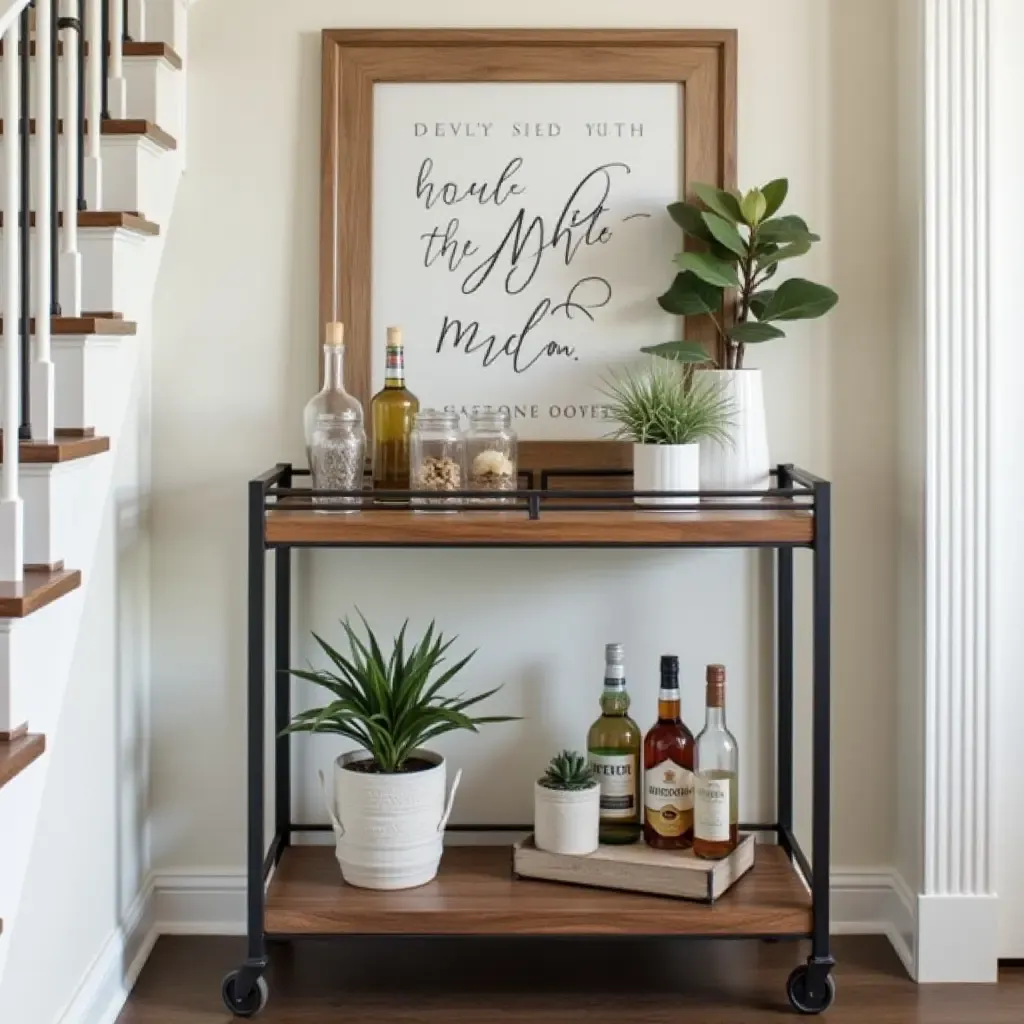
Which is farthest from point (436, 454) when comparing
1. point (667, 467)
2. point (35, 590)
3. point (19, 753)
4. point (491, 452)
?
point (19, 753)

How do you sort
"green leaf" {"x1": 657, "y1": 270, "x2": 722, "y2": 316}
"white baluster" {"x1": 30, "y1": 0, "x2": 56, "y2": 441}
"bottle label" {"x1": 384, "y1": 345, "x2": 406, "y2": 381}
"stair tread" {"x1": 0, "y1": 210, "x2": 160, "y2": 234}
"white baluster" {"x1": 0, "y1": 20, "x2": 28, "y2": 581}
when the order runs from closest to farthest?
"white baluster" {"x1": 0, "y1": 20, "x2": 28, "y2": 581}
"white baluster" {"x1": 30, "y1": 0, "x2": 56, "y2": 441}
"stair tread" {"x1": 0, "y1": 210, "x2": 160, "y2": 234}
"bottle label" {"x1": 384, "y1": 345, "x2": 406, "y2": 381}
"green leaf" {"x1": 657, "y1": 270, "x2": 722, "y2": 316}

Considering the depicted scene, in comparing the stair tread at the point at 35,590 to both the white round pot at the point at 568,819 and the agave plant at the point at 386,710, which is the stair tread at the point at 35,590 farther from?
the white round pot at the point at 568,819

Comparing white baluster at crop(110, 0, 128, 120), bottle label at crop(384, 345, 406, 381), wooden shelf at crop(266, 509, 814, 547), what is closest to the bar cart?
wooden shelf at crop(266, 509, 814, 547)

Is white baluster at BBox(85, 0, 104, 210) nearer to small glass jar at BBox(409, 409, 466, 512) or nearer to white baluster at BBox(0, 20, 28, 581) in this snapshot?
white baluster at BBox(0, 20, 28, 581)

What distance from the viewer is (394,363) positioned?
2.53 m

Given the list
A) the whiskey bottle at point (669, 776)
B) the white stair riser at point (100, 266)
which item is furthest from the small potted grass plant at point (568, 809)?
the white stair riser at point (100, 266)

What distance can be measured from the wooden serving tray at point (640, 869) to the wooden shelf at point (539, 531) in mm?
558

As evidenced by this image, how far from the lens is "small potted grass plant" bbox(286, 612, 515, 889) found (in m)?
2.44

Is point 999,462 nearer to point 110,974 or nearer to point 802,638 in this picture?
point 802,638

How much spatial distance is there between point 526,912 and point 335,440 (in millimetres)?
847

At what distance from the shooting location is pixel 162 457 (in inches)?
108

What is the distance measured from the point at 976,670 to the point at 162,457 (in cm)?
154

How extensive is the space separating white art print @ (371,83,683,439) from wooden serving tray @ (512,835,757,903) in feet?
2.52

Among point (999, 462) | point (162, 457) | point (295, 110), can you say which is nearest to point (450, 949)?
point (162, 457)
